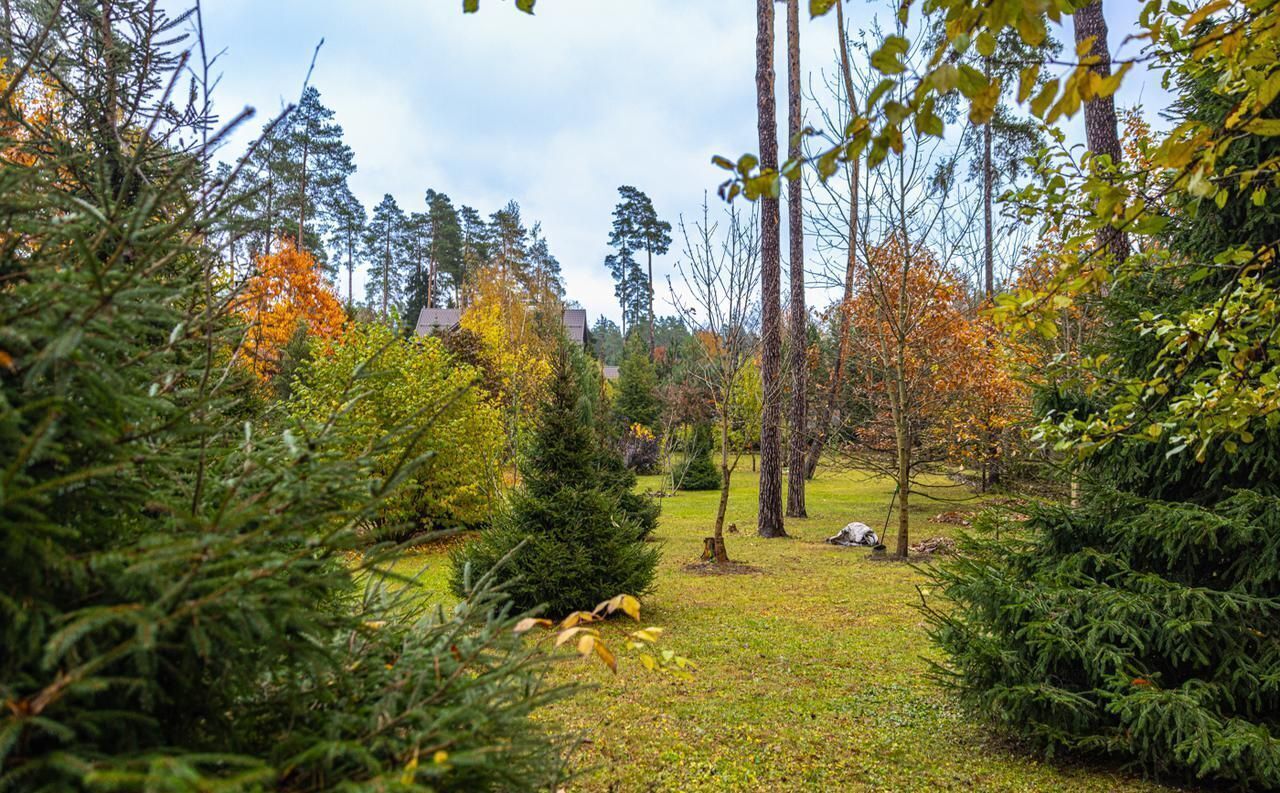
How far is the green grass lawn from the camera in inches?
129

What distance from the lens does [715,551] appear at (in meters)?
9.12

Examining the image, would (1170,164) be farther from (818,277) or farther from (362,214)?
Answer: (362,214)

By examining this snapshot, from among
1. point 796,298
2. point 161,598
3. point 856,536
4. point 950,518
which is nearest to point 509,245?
point 796,298

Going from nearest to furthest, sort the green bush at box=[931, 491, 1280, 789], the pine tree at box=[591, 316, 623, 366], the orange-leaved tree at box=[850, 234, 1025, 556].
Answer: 1. the green bush at box=[931, 491, 1280, 789]
2. the orange-leaved tree at box=[850, 234, 1025, 556]
3. the pine tree at box=[591, 316, 623, 366]

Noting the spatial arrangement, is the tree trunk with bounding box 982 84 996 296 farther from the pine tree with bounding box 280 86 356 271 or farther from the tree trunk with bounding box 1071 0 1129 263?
the pine tree with bounding box 280 86 356 271

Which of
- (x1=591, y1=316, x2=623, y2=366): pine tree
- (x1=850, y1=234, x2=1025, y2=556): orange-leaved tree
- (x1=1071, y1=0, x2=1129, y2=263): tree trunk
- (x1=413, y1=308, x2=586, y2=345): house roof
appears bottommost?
(x1=850, y1=234, x2=1025, y2=556): orange-leaved tree

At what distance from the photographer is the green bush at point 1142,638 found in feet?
9.68

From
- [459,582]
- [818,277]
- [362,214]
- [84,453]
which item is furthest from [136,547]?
[362,214]

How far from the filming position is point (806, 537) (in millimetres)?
11453

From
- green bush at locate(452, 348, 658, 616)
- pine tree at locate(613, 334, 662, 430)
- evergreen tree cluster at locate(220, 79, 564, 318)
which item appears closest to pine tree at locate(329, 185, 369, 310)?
evergreen tree cluster at locate(220, 79, 564, 318)

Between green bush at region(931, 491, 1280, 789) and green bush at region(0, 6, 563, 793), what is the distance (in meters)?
2.87

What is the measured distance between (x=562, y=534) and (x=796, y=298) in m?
8.33

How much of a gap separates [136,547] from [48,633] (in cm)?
14

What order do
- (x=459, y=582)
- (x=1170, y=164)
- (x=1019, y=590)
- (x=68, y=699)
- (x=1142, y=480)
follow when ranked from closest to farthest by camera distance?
(x=68, y=699), (x=1170, y=164), (x=1019, y=590), (x=1142, y=480), (x=459, y=582)
